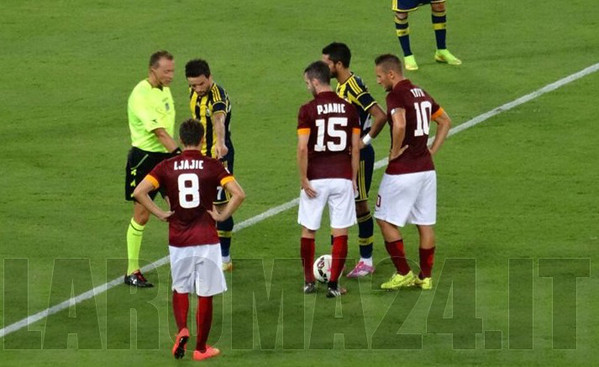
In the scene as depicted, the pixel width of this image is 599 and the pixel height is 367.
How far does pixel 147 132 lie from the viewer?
15.2 metres

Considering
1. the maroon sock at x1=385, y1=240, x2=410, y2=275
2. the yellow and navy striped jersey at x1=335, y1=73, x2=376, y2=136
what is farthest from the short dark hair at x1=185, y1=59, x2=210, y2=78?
the maroon sock at x1=385, y1=240, x2=410, y2=275

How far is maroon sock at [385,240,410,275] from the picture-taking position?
15.0 meters

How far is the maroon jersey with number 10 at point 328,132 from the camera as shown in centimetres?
1440

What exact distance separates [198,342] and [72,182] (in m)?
6.27

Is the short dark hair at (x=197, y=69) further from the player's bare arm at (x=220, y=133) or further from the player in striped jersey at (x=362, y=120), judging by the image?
the player in striped jersey at (x=362, y=120)

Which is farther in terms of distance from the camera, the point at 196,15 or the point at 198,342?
the point at 196,15

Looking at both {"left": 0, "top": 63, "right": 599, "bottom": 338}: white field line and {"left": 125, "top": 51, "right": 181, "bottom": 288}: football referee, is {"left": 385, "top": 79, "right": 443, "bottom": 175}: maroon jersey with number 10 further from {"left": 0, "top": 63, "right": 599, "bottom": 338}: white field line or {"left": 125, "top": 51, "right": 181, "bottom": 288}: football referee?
{"left": 0, "top": 63, "right": 599, "bottom": 338}: white field line

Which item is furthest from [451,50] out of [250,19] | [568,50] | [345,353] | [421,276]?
[345,353]

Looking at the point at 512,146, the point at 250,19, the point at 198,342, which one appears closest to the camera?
the point at 198,342

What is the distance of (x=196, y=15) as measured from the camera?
27.0 meters

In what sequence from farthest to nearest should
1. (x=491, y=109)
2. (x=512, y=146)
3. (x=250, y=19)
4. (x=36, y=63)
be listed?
(x=250, y=19) → (x=36, y=63) → (x=491, y=109) → (x=512, y=146)

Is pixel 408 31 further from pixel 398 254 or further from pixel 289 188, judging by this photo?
pixel 398 254

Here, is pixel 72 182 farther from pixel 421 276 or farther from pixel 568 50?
pixel 568 50

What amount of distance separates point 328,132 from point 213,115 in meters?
1.55
